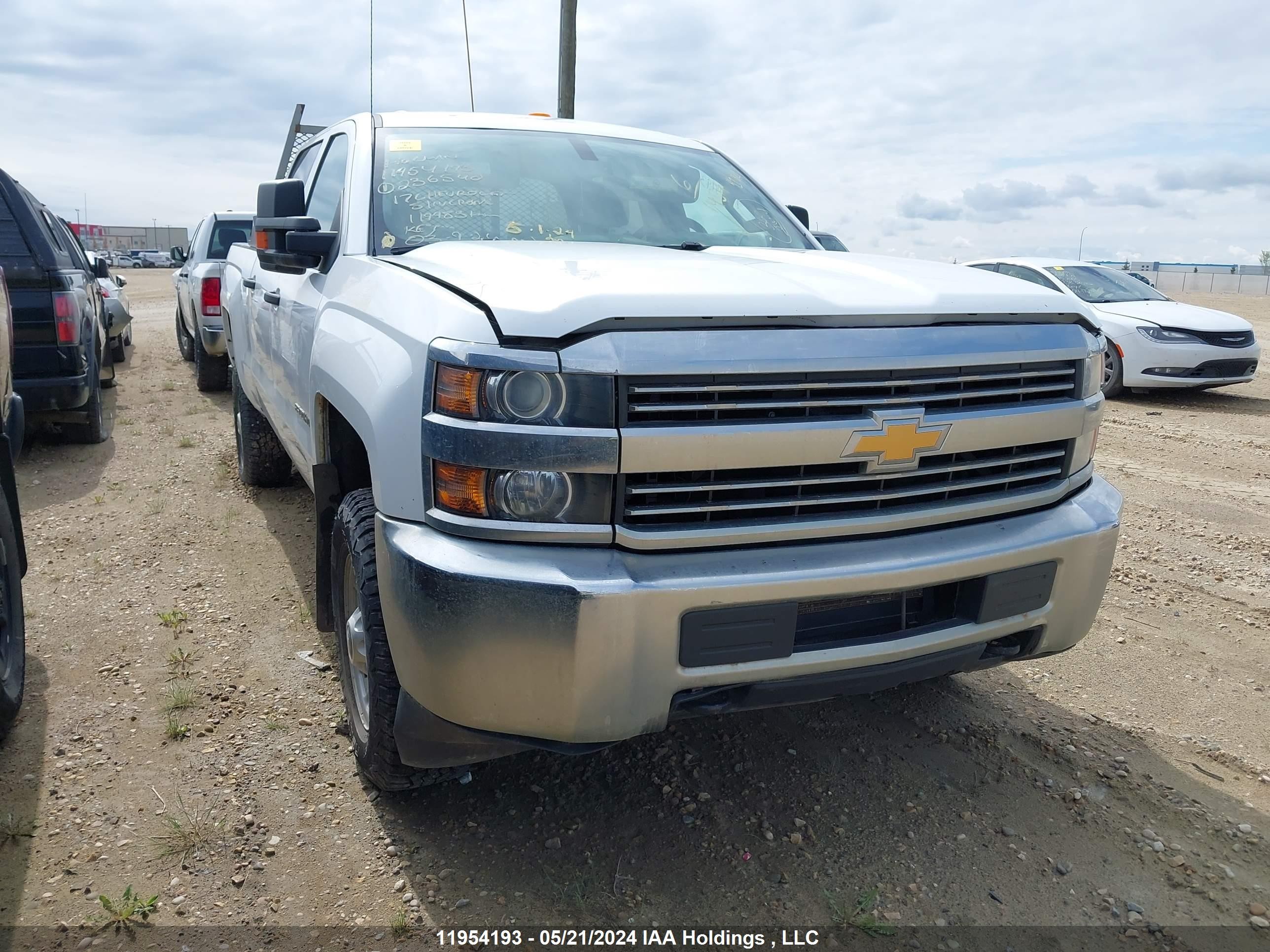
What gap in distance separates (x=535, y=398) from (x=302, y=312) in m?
1.69

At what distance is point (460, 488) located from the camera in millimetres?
2000

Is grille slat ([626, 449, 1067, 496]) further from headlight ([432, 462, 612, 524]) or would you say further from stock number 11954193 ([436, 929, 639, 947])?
stock number 11954193 ([436, 929, 639, 947])

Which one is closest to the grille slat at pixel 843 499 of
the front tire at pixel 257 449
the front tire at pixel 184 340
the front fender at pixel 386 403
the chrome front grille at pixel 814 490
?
the chrome front grille at pixel 814 490

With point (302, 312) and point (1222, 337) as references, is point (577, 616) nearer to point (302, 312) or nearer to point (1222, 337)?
point (302, 312)

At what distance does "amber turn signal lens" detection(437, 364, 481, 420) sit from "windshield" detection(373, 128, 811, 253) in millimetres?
1114

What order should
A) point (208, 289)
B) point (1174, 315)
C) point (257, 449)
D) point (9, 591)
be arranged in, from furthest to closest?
point (1174, 315) → point (208, 289) → point (257, 449) → point (9, 591)

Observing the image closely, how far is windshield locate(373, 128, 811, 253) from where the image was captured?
10.3 ft

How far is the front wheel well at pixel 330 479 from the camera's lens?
2.82 metres

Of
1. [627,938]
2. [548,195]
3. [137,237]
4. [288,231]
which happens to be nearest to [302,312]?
[288,231]

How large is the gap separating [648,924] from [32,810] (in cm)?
170

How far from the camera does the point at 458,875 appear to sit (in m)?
2.36

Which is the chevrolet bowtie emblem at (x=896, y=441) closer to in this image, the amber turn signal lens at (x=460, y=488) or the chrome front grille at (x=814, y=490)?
the chrome front grille at (x=814, y=490)

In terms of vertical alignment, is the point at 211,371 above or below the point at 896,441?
below

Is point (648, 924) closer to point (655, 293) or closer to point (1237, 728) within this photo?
point (655, 293)
